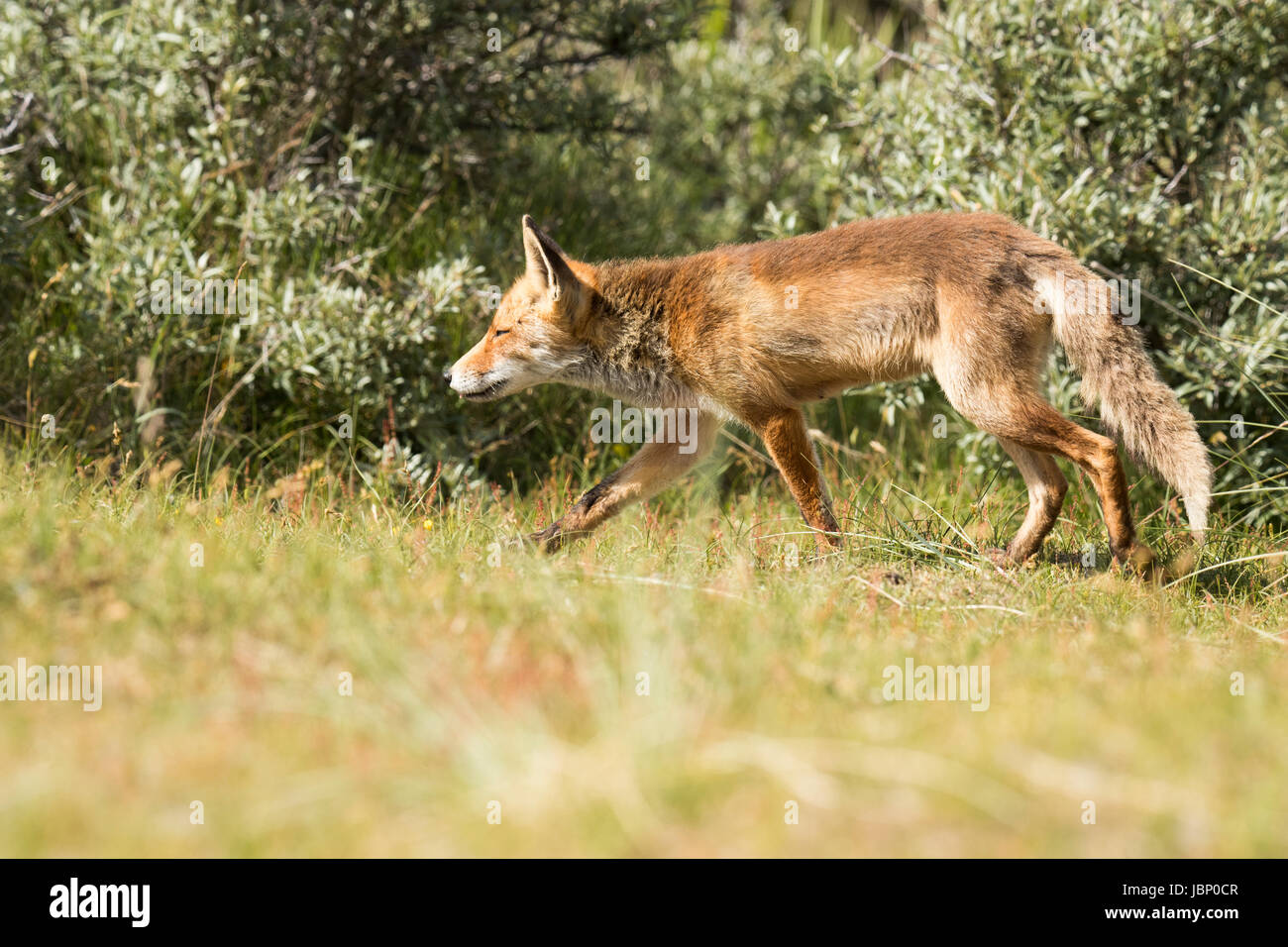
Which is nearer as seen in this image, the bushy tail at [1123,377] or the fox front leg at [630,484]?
the bushy tail at [1123,377]

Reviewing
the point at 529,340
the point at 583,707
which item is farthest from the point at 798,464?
the point at 583,707

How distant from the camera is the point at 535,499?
6469 millimetres

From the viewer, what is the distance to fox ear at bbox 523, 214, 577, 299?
543 centimetres

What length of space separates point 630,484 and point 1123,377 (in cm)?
232

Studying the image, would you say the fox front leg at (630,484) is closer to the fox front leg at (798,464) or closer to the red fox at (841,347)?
the red fox at (841,347)

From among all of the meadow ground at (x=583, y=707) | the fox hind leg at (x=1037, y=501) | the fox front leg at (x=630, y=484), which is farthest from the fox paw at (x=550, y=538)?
the fox hind leg at (x=1037, y=501)

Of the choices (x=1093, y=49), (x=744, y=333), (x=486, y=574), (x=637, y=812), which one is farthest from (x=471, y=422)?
(x=637, y=812)

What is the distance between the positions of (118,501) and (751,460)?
3988mm

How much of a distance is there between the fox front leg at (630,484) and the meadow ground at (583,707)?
2.67ft

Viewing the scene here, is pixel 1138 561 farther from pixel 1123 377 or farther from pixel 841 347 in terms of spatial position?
pixel 841 347

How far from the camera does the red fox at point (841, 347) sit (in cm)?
505

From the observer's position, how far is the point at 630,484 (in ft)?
18.3

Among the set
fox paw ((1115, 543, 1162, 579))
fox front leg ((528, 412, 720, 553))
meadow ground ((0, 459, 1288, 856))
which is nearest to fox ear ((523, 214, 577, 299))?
fox front leg ((528, 412, 720, 553))
